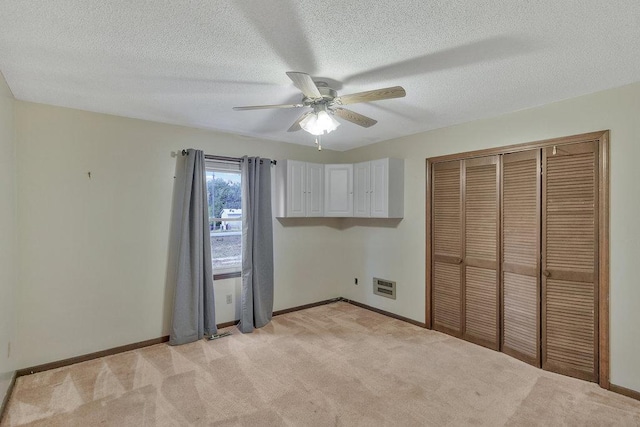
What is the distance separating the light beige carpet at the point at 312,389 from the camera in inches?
86.1

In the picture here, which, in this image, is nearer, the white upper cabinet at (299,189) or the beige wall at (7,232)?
the beige wall at (7,232)

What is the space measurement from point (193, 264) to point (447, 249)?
2.87m

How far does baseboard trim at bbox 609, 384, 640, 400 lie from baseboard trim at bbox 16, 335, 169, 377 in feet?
13.4

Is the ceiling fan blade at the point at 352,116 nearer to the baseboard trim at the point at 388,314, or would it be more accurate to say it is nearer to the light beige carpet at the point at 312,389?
the light beige carpet at the point at 312,389

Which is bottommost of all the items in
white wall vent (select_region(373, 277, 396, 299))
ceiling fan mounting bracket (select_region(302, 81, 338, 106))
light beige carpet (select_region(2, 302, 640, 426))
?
light beige carpet (select_region(2, 302, 640, 426))

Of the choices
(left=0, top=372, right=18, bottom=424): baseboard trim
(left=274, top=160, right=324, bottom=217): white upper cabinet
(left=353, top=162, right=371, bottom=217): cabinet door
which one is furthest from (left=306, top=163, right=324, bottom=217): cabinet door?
(left=0, top=372, right=18, bottom=424): baseboard trim

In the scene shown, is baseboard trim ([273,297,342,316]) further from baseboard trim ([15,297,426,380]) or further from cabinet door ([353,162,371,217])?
cabinet door ([353,162,371,217])

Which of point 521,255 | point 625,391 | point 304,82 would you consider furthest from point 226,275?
point 625,391

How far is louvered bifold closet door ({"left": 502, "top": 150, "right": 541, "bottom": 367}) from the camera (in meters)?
2.90

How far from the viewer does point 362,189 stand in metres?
4.32

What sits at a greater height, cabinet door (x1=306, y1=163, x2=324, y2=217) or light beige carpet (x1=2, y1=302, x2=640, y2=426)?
cabinet door (x1=306, y1=163, x2=324, y2=217)

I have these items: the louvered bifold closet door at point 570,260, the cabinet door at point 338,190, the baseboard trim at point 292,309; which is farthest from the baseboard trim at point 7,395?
the louvered bifold closet door at point 570,260

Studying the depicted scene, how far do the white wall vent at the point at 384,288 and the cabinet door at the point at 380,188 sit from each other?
953 mm

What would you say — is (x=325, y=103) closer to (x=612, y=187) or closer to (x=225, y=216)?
(x=225, y=216)
